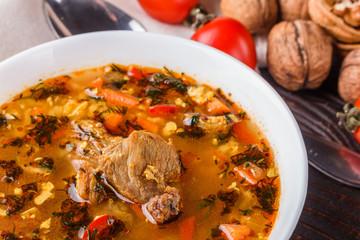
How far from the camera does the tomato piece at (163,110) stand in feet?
10.2

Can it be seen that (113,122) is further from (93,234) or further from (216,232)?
(216,232)

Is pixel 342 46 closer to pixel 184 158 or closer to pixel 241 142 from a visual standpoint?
pixel 241 142

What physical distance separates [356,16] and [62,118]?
2.82m

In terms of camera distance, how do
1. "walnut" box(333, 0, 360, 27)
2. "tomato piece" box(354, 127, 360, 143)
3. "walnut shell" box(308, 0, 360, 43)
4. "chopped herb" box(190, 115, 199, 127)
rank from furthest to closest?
"walnut shell" box(308, 0, 360, 43)
"walnut" box(333, 0, 360, 27)
"tomato piece" box(354, 127, 360, 143)
"chopped herb" box(190, 115, 199, 127)

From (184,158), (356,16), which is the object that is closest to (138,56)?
(184,158)

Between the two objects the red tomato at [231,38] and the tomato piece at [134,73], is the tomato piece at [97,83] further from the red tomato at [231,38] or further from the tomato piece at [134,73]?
the red tomato at [231,38]

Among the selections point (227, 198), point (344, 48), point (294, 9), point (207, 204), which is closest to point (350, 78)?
point (344, 48)

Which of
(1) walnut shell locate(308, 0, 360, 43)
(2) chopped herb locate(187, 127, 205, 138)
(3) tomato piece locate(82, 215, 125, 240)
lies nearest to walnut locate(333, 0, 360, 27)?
(1) walnut shell locate(308, 0, 360, 43)

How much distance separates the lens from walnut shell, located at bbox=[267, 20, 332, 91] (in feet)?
12.7

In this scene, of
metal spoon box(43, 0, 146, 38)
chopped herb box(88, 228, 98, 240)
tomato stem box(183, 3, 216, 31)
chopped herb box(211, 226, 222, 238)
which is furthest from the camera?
tomato stem box(183, 3, 216, 31)

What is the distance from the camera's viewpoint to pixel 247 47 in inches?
162

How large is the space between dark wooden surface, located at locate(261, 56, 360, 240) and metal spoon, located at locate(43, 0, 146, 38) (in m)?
1.93

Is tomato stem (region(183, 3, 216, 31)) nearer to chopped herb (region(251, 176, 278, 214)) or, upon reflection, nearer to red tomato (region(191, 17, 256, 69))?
red tomato (region(191, 17, 256, 69))

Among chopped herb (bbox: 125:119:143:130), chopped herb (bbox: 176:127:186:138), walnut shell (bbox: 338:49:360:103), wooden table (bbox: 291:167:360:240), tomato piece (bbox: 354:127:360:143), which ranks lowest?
wooden table (bbox: 291:167:360:240)
